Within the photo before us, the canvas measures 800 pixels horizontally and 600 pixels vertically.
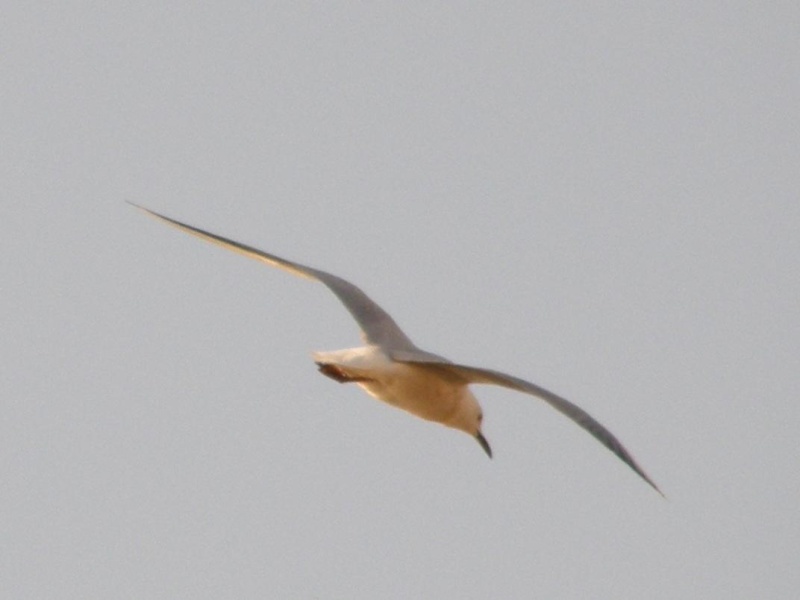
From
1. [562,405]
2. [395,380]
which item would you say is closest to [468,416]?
[395,380]

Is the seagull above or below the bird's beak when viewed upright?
above

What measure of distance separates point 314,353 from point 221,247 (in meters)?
1.14

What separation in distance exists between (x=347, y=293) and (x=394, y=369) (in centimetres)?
110

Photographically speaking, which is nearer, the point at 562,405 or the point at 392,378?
the point at 562,405

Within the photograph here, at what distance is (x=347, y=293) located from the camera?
860cm

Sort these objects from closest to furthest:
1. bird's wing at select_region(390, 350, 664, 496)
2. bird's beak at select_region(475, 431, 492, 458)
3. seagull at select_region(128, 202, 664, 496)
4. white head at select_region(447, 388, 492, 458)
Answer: bird's wing at select_region(390, 350, 664, 496)
seagull at select_region(128, 202, 664, 496)
white head at select_region(447, 388, 492, 458)
bird's beak at select_region(475, 431, 492, 458)

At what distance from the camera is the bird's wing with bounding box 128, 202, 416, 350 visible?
26.8 feet

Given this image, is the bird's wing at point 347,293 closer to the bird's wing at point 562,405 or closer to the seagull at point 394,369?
the seagull at point 394,369

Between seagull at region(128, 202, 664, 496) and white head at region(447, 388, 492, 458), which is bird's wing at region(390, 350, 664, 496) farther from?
white head at region(447, 388, 492, 458)

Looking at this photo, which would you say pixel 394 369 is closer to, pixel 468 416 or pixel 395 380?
pixel 395 380

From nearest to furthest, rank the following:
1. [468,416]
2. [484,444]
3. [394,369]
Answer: [394,369], [468,416], [484,444]

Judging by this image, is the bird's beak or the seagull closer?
the seagull

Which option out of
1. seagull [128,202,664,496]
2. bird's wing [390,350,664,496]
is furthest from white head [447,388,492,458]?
bird's wing [390,350,664,496]

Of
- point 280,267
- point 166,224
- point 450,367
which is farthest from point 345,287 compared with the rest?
point 450,367
